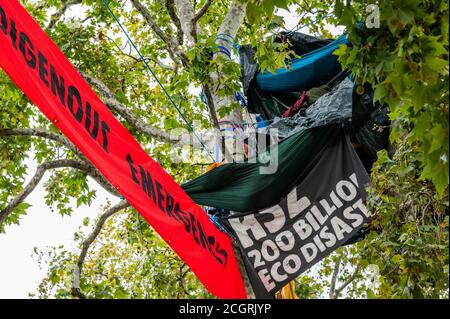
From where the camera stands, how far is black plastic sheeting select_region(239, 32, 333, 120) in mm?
7453

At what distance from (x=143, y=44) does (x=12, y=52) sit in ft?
17.9

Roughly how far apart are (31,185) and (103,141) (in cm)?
202

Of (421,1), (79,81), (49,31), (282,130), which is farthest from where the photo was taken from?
(49,31)

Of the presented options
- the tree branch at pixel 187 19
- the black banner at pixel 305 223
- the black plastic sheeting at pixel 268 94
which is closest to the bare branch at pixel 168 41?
the tree branch at pixel 187 19

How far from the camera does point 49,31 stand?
8422 millimetres

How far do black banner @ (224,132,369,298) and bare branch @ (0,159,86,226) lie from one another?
6.52 feet

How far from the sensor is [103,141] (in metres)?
5.18

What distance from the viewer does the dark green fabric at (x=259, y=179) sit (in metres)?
6.00

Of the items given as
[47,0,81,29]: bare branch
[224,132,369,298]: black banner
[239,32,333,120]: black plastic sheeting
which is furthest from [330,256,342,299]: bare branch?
[47,0,81,29]: bare branch

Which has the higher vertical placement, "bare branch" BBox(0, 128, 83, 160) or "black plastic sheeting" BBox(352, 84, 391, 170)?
"bare branch" BBox(0, 128, 83, 160)

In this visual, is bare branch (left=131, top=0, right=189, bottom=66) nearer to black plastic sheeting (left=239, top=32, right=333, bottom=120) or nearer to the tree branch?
the tree branch

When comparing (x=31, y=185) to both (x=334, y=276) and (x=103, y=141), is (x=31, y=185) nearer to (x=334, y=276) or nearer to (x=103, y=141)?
(x=103, y=141)
